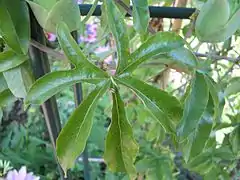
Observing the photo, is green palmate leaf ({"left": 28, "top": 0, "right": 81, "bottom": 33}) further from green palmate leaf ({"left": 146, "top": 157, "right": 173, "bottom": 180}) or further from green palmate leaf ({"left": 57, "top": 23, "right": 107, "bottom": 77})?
green palmate leaf ({"left": 146, "top": 157, "right": 173, "bottom": 180})

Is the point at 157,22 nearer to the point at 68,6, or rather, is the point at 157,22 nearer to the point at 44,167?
the point at 68,6

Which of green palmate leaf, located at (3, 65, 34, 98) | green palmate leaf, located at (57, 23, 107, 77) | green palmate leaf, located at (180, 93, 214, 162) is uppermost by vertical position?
green palmate leaf, located at (57, 23, 107, 77)

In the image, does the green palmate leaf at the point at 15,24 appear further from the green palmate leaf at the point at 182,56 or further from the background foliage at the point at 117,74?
the green palmate leaf at the point at 182,56

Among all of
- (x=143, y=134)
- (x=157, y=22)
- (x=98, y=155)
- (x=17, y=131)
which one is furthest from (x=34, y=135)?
(x=157, y=22)

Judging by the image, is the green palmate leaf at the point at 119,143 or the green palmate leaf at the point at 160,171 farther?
the green palmate leaf at the point at 160,171

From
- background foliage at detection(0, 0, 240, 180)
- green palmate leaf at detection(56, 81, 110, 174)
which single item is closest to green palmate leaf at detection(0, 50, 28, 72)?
background foliage at detection(0, 0, 240, 180)

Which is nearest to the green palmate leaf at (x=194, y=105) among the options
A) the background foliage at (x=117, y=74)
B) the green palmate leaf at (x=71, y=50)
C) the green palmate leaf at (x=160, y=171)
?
the background foliage at (x=117, y=74)
